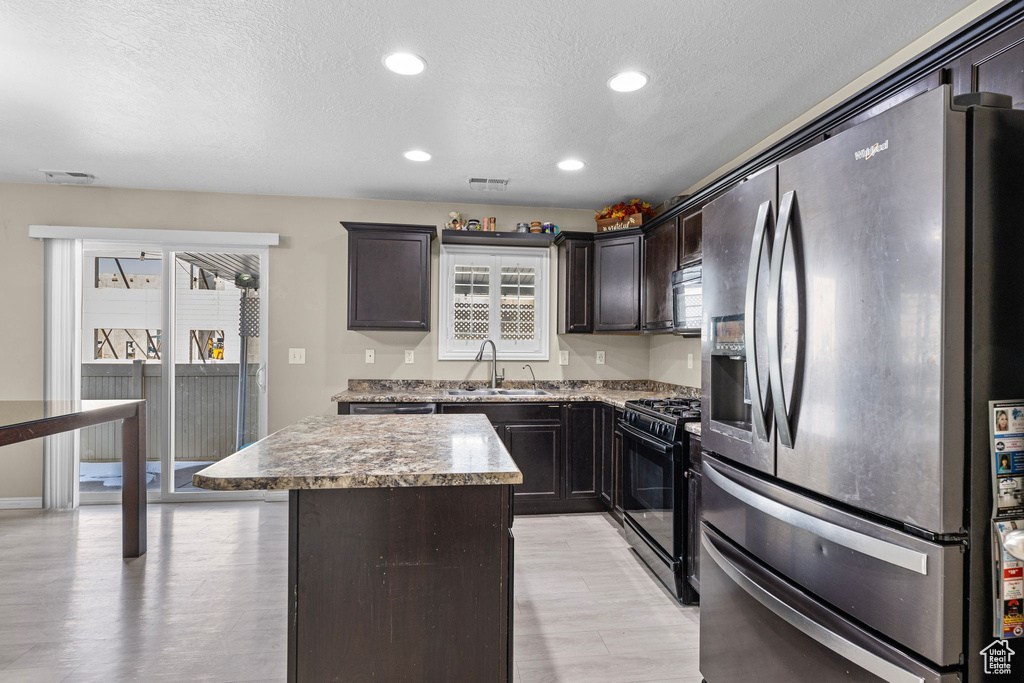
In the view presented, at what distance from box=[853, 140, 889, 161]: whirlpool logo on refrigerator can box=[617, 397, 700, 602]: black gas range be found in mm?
1572

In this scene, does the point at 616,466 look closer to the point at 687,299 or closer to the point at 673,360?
the point at 673,360

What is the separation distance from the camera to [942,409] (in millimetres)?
1013

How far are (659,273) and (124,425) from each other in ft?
11.8

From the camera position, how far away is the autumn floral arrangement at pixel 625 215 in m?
3.99

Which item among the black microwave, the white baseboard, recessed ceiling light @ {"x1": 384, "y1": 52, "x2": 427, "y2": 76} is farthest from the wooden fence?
the black microwave

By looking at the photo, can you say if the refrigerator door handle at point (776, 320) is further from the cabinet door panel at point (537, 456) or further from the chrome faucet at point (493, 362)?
the chrome faucet at point (493, 362)

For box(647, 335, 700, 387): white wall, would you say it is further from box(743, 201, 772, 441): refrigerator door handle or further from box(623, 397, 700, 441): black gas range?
box(743, 201, 772, 441): refrigerator door handle

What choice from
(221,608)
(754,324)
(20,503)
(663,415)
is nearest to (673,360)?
(663,415)

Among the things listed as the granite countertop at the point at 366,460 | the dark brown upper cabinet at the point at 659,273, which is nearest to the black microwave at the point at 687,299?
the dark brown upper cabinet at the point at 659,273

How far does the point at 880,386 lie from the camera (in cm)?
113

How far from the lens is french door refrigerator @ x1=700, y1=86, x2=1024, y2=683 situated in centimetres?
102

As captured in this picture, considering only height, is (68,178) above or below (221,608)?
above

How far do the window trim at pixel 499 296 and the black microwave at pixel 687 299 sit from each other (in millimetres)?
1375

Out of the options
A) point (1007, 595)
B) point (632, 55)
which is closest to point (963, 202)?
point (1007, 595)
